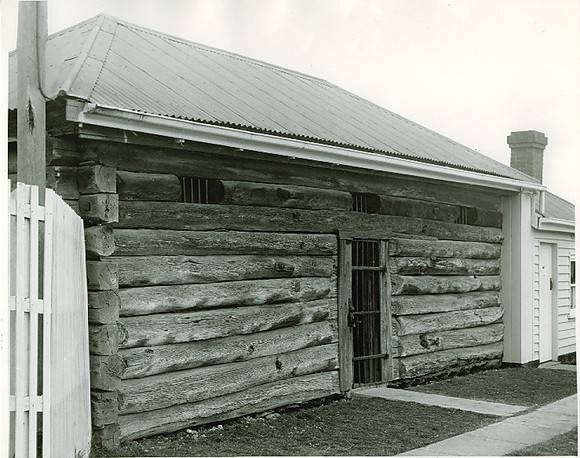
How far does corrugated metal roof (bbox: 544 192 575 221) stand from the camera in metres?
13.6

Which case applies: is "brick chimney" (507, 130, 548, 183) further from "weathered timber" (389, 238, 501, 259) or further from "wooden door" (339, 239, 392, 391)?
"wooden door" (339, 239, 392, 391)

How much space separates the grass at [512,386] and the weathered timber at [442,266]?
160 centimetres

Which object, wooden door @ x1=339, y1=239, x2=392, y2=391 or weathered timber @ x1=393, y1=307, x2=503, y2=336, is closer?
wooden door @ x1=339, y1=239, x2=392, y2=391

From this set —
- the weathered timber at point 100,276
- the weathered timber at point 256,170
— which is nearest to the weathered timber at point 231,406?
the weathered timber at point 100,276

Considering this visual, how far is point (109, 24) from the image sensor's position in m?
8.93

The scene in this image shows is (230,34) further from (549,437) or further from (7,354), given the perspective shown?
(549,437)

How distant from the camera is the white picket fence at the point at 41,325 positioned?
4.61m

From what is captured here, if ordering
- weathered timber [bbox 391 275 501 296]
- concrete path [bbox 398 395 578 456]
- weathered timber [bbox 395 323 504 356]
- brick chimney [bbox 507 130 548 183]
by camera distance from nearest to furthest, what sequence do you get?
1. concrete path [bbox 398 395 578 456]
2. weathered timber [bbox 391 275 501 296]
3. weathered timber [bbox 395 323 504 356]
4. brick chimney [bbox 507 130 548 183]

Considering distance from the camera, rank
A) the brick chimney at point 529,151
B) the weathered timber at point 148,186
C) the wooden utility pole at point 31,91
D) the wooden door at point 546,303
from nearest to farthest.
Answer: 1. the wooden utility pole at point 31,91
2. the weathered timber at point 148,186
3. the wooden door at point 546,303
4. the brick chimney at point 529,151

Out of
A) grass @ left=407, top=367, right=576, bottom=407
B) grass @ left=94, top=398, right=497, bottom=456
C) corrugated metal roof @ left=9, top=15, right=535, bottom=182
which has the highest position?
corrugated metal roof @ left=9, top=15, right=535, bottom=182

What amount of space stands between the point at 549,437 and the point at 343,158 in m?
3.70

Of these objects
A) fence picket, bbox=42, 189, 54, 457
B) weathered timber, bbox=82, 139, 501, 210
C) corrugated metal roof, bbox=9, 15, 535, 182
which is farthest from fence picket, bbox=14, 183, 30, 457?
weathered timber, bbox=82, 139, 501, 210

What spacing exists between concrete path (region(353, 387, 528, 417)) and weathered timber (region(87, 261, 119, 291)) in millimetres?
4048

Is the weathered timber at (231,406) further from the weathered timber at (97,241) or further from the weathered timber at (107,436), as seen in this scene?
the weathered timber at (97,241)
